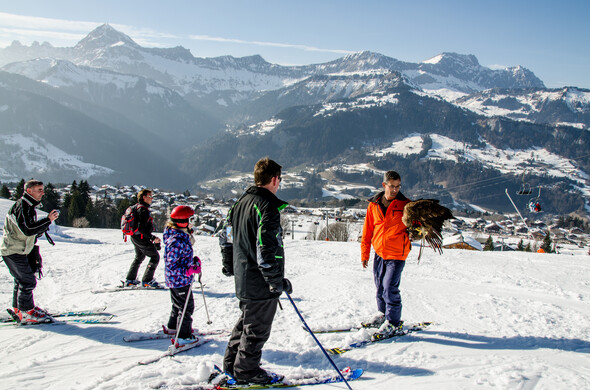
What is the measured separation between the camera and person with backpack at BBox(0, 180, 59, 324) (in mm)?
5121

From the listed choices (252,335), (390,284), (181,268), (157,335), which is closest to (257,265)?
(252,335)

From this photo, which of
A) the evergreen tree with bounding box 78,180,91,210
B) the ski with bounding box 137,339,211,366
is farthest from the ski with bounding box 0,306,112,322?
the evergreen tree with bounding box 78,180,91,210

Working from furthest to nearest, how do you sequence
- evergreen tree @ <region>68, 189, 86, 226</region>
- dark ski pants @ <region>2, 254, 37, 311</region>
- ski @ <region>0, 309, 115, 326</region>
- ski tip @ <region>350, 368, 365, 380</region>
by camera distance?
evergreen tree @ <region>68, 189, 86, 226</region> < ski @ <region>0, 309, 115, 326</region> < dark ski pants @ <region>2, 254, 37, 311</region> < ski tip @ <region>350, 368, 365, 380</region>

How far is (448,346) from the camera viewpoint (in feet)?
15.5

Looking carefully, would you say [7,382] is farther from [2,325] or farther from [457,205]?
[457,205]

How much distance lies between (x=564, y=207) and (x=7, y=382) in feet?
736

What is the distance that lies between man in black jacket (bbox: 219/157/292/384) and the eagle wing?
6.76ft

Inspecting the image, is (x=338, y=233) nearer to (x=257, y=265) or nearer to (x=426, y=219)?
(x=426, y=219)

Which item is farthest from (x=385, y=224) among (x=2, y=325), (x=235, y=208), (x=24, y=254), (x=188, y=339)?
(x=2, y=325)

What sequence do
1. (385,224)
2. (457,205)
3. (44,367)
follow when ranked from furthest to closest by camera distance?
1. (457,205)
2. (385,224)
3. (44,367)

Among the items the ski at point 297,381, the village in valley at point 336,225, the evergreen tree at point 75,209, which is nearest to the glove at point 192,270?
the ski at point 297,381

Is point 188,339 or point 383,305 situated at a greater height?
point 383,305

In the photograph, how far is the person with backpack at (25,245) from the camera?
512cm

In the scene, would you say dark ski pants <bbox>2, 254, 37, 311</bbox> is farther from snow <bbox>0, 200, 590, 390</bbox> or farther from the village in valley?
the village in valley
